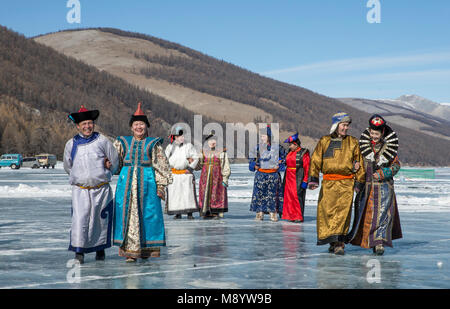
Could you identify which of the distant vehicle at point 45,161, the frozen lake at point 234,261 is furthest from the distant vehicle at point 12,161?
the frozen lake at point 234,261

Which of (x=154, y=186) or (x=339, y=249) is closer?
(x=154, y=186)

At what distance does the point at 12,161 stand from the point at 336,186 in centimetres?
5626

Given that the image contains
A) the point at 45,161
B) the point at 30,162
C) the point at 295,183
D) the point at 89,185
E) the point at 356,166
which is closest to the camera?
the point at 89,185

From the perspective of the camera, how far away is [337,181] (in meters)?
8.70

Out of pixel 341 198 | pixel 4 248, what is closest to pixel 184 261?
pixel 341 198

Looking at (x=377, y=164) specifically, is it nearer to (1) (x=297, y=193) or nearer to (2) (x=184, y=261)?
(2) (x=184, y=261)

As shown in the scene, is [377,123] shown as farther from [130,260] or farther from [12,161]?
[12,161]

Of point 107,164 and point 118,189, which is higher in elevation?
point 107,164

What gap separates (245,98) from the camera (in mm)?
195750

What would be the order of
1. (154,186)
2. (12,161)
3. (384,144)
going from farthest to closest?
(12,161), (384,144), (154,186)

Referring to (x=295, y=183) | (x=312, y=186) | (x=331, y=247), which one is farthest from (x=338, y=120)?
(x=295, y=183)

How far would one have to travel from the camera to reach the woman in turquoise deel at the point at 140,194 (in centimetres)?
790

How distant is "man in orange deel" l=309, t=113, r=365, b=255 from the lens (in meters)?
8.65

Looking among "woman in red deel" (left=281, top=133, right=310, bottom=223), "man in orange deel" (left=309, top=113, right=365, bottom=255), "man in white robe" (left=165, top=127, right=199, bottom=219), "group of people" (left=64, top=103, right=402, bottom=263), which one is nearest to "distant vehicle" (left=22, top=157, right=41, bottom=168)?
"man in white robe" (left=165, top=127, right=199, bottom=219)
